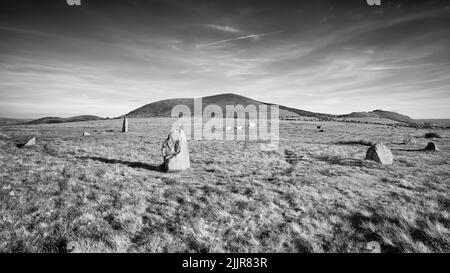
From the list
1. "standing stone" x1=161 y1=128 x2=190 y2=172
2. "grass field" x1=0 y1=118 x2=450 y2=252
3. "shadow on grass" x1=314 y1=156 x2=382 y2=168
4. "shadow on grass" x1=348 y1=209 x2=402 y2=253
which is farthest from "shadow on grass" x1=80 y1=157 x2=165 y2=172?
"shadow on grass" x1=314 y1=156 x2=382 y2=168

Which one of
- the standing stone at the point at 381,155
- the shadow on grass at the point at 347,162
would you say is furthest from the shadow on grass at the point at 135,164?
the standing stone at the point at 381,155

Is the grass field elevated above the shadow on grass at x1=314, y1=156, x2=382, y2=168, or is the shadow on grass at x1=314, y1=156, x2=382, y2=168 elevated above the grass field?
the shadow on grass at x1=314, y1=156, x2=382, y2=168

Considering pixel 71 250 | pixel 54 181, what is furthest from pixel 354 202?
pixel 54 181

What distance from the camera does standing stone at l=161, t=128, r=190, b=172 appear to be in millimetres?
11344

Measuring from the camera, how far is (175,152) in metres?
11.6

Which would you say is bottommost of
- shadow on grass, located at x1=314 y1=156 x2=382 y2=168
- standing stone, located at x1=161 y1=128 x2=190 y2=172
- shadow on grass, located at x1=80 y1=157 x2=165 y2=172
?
shadow on grass, located at x1=314 y1=156 x2=382 y2=168

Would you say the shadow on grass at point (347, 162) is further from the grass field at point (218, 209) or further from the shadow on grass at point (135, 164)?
the shadow on grass at point (135, 164)

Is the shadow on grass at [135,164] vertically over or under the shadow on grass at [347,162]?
over

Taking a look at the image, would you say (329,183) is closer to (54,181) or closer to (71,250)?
(71,250)

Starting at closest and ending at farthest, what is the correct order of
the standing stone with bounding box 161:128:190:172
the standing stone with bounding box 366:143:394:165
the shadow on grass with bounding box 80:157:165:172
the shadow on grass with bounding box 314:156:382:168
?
the standing stone with bounding box 161:128:190:172
the shadow on grass with bounding box 80:157:165:172
the shadow on grass with bounding box 314:156:382:168
the standing stone with bounding box 366:143:394:165

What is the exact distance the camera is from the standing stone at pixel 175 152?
1134cm

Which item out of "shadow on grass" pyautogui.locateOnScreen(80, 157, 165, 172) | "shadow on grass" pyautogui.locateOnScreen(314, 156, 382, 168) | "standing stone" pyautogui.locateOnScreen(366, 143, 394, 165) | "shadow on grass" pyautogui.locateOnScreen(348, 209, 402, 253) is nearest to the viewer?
"shadow on grass" pyautogui.locateOnScreen(348, 209, 402, 253)

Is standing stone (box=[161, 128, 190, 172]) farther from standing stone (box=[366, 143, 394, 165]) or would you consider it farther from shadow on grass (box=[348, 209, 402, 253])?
standing stone (box=[366, 143, 394, 165])
